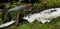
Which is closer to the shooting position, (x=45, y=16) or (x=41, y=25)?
(x=41, y=25)

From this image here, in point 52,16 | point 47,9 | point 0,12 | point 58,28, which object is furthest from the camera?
point 0,12

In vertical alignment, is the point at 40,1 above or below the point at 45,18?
above

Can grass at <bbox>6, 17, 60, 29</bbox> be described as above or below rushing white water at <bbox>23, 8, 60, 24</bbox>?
below

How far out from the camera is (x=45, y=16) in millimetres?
2117

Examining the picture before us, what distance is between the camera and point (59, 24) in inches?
78.3

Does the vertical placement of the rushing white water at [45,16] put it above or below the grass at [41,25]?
above

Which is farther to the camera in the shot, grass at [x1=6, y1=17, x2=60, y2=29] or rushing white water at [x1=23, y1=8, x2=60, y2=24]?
rushing white water at [x1=23, y1=8, x2=60, y2=24]

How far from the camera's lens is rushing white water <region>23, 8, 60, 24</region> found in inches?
82.2

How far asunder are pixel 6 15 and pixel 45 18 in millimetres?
561

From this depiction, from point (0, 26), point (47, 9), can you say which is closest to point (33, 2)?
point (47, 9)

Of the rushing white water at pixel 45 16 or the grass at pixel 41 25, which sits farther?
the rushing white water at pixel 45 16

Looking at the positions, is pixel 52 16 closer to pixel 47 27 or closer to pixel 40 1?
pixel 47 27

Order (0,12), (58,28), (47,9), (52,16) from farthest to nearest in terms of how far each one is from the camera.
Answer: (0,12) → (47,9) → (52,16) → (58,28)

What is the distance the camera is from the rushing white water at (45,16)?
2088 mm
